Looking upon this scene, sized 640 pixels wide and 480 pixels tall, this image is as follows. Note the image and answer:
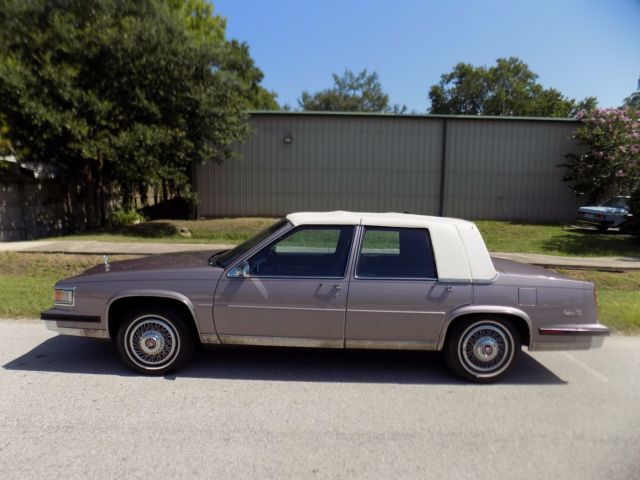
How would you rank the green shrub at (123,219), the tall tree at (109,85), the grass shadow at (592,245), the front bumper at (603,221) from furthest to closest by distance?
the green shrub at (123,219) → the front bumper at (603,221) → the grass shadow at (592,245) → the tall tree at (109,85)

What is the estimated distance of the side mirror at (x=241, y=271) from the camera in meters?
4.20

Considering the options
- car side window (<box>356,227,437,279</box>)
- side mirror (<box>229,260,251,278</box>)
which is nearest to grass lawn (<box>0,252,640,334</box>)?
car side window (<box>356,227,437,279</box>)

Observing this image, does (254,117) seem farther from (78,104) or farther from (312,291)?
(312,291)

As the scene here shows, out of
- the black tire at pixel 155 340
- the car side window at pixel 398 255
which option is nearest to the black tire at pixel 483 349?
the car side window at pixel 398 255

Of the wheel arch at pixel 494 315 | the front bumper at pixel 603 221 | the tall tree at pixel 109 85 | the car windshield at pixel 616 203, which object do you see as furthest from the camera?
the car windshield at pixel 616 203

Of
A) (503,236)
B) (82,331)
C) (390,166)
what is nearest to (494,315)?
(82,331)

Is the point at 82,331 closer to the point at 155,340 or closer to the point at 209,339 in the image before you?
the point at 155,340

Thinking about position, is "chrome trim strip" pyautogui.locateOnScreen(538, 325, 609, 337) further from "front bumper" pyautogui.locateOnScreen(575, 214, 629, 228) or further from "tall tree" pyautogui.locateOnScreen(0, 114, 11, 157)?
"front bumper" pyautogui.locateOnScreen(575, 214, 629, 228)

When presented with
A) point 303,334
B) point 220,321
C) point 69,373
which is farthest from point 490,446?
point 69,373

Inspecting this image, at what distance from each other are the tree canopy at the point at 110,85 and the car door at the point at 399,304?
34.2 feet

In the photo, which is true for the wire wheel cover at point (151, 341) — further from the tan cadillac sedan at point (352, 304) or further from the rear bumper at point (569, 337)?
the rear bumper at point (569, 337)

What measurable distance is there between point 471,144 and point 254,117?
29.3ft

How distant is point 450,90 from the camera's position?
173 ft

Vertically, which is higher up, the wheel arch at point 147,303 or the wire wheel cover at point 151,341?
the wheel arch at point 147,303
